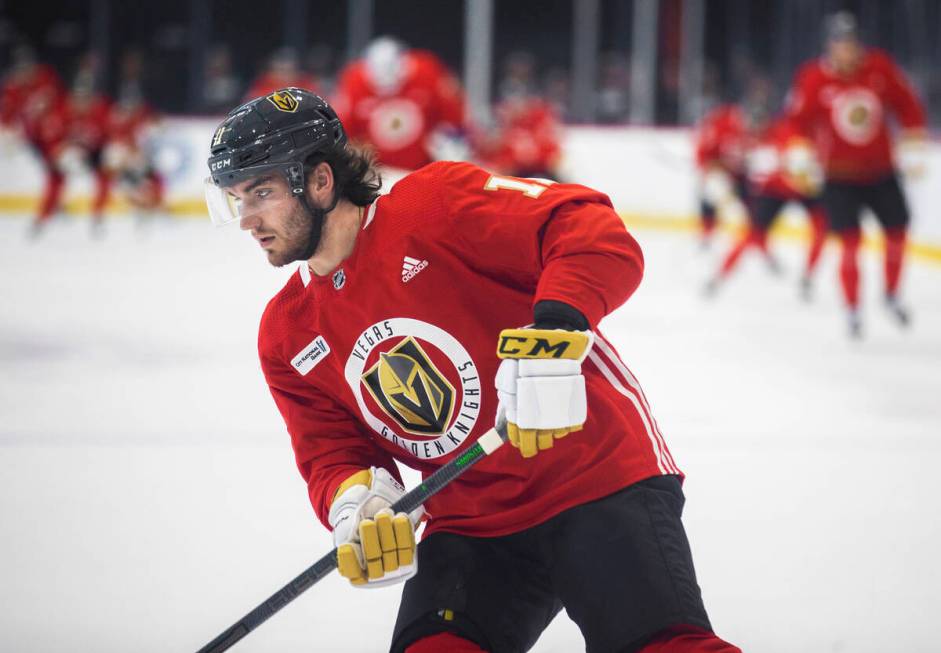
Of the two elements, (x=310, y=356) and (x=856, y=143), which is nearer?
(x=310, y=356)

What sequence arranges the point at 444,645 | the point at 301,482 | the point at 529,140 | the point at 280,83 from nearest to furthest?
the point at 444,645
the point at 301,482
the point at 280,83
the point at 529,140

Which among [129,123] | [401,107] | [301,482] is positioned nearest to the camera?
[301,482]

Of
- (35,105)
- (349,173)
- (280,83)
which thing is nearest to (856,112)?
(349,173)

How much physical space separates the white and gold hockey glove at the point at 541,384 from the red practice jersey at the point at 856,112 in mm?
4506

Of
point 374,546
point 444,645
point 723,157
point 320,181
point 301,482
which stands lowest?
point 301,482

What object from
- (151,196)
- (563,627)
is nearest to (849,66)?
(563,627)

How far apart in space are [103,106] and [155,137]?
0.55 m

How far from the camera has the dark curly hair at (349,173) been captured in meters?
1.71

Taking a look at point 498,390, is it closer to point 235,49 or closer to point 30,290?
point 30,290

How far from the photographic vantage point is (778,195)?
285 inches

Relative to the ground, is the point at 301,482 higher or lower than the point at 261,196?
lower

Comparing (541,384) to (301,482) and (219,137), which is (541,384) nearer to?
(219,137)

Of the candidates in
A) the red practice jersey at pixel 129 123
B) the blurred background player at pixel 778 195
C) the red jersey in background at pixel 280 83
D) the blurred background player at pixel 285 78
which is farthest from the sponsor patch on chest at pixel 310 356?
the red practice jersey at pixel 129 123

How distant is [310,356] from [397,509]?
0.87 feet
